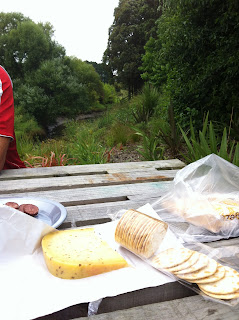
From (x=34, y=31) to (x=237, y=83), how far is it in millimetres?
18125

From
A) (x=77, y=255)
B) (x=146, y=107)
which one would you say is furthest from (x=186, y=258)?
(x=146, y=107)

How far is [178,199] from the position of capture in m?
1.19

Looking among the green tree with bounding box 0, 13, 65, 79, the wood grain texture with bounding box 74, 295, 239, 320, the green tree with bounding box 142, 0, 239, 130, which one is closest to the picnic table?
the wood grain texture with bounding box 74, 295, 239, 320

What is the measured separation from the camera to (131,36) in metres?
18.2

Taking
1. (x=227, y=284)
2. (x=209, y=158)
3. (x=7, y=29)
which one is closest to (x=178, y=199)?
(x=209, y=158)

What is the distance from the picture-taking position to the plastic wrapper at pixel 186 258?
683 millimetres

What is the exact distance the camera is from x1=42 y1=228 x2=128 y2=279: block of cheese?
2.36 feet

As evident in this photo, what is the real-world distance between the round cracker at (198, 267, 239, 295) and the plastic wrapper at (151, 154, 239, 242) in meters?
0.23

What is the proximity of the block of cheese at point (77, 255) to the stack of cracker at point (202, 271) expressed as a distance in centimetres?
12

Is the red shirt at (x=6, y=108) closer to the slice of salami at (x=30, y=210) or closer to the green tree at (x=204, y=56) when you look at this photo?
the slice of salami at (x=30, y=210)

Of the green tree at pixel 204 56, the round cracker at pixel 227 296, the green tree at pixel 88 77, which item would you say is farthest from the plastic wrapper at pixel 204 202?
the green tree at pixel 88 77

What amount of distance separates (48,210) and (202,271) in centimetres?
60

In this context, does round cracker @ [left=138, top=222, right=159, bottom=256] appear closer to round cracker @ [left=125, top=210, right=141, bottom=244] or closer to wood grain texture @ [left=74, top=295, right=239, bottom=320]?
round cracker @ [left=125, top=210, right=141, bottom=244]

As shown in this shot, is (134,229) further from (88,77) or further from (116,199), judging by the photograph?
(88,77)
